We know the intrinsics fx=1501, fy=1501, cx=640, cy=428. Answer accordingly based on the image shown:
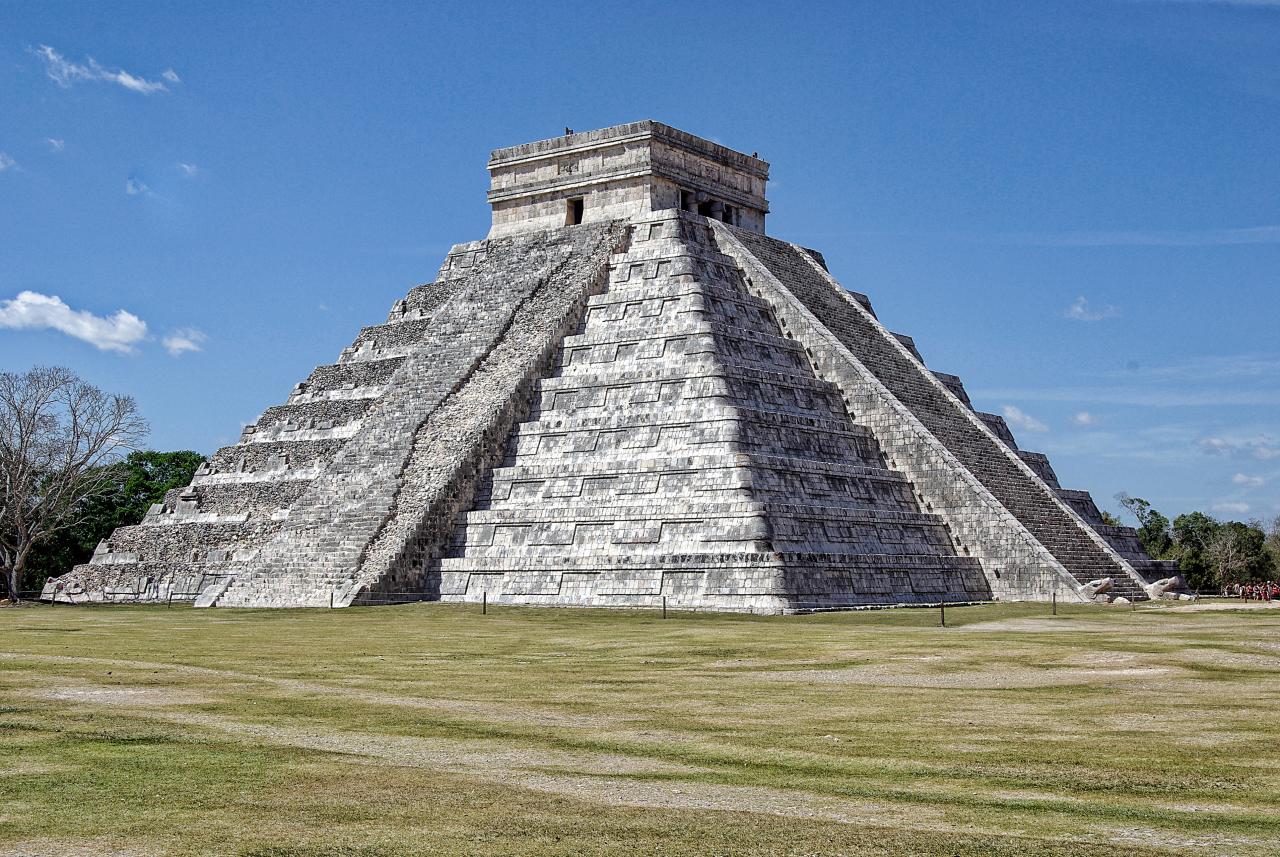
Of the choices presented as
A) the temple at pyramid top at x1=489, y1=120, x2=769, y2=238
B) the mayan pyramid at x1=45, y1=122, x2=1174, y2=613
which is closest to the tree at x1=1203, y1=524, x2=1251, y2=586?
the mayan pyramid at x1=45, y1=122, x2=1174, y2=613

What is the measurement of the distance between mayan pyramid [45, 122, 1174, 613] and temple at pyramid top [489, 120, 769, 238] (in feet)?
0.28

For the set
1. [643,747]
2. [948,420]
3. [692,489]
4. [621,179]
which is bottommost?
[643,747]

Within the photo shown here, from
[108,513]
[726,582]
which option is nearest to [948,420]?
[726,582]

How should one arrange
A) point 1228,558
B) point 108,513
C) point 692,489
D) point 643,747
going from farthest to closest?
point 108,513, point 1228,558, point 692,489, point 643,747

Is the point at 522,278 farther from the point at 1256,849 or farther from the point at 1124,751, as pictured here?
the point at 1256,849

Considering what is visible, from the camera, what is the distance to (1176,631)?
74.5 ft

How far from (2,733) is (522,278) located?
94.4 feet

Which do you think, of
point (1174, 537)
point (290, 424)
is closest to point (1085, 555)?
point (290, 424)

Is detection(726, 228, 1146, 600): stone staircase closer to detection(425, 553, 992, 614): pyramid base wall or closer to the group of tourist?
detection(425, 553, 992, 614): pyramid base wall

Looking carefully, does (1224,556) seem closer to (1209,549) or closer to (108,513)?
(1209,549)

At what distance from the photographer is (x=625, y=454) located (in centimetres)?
3167

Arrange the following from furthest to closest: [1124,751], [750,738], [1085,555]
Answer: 1. [1085,555]
2. [750,738]
3. [1124,751]

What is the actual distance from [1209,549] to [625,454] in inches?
1315

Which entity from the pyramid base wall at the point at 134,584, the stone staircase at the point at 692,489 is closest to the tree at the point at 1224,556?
the stone staircase at the point at 692,489
